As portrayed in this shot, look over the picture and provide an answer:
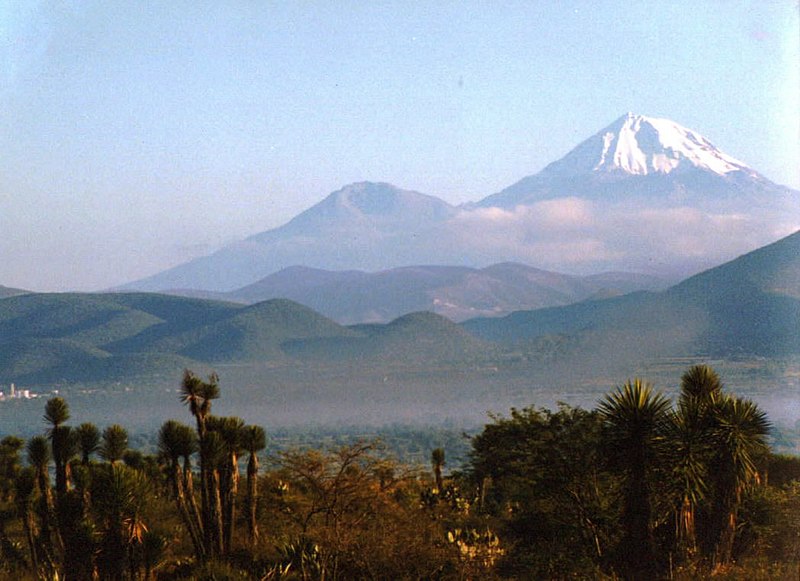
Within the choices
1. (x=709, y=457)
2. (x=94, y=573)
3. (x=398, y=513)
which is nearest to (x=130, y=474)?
(x=94, y=573)

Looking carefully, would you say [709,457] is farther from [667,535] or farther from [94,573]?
[94,573]

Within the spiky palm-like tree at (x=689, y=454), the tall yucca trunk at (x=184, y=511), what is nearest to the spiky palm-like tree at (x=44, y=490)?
the tall yucca trunk at (x=184, y=511)

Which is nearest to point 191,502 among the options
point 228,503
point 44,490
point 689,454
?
point 228,503

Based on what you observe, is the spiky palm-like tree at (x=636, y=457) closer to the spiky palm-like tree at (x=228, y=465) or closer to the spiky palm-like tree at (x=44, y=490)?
the spiky palm-like tree at (x=228, y=465)

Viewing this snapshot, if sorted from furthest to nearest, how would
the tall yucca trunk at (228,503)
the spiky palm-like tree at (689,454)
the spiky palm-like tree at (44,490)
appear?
the tall yucca trunk at (228,503) < the spiky palm-like tree at (44,490) < the spiky palm-like tree at (689,454)

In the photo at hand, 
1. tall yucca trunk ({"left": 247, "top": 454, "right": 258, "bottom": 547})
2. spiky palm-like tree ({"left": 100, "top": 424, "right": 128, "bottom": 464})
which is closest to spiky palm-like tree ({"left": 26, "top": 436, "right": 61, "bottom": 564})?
spiky palm-like tree ({"left": 100, "top": 424, "right": 128, "bottom": 464})

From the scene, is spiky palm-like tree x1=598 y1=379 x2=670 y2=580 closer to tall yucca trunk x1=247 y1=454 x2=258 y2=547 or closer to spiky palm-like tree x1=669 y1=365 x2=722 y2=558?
spiky palm-like tree x1=669 y1=365 x2=722 y2=558

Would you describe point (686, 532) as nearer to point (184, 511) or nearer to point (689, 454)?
point (689, 454)
